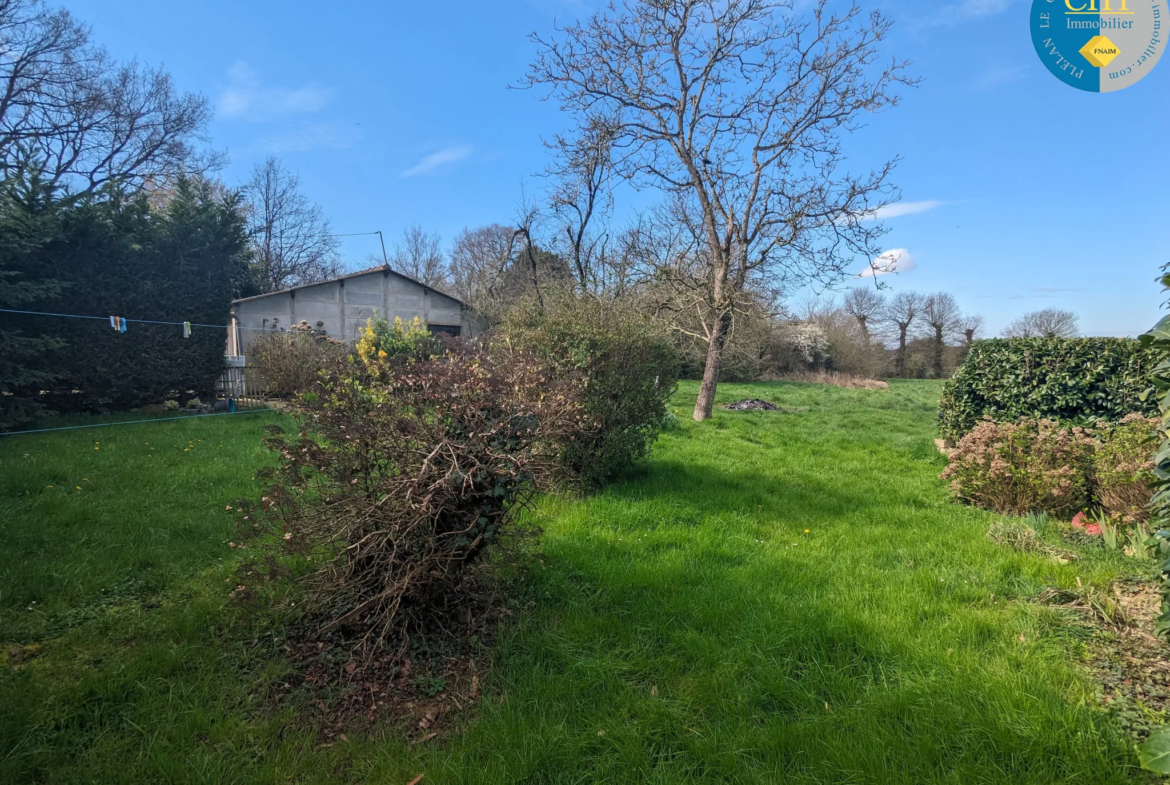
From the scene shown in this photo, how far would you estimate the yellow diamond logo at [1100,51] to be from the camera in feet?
14.2

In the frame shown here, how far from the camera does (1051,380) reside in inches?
230

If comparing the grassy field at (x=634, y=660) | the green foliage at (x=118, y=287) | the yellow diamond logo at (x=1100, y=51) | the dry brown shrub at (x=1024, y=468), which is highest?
the yellow diamond logo at (x=1100, y=51)

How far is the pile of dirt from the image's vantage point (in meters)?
12.7

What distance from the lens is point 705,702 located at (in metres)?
2.18

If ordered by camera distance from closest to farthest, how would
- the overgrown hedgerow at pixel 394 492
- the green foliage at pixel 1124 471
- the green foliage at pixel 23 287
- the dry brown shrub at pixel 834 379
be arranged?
the overgrown hedgerow at pixel 394 492 < the green foliage at pixel 1124 471 < the green foliage at pixel 23 287 < the dry brown shrub at pixel 834 379

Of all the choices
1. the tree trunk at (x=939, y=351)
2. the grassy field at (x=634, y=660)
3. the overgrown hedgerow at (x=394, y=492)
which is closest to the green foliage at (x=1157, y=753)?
the grassy field at (x=634, y=660)

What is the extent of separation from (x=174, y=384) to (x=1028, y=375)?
1425 cm

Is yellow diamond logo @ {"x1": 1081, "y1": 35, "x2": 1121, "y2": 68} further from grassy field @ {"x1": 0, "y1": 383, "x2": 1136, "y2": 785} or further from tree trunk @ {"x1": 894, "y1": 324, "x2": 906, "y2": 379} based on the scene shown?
tree trunk @ {"x1": 894, "y1": 324, "x2": 906, "y2": 379}

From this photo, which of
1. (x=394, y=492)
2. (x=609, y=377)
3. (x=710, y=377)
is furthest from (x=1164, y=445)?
(x=710, y=377)

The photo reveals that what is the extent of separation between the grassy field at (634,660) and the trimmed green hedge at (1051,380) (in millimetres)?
2374

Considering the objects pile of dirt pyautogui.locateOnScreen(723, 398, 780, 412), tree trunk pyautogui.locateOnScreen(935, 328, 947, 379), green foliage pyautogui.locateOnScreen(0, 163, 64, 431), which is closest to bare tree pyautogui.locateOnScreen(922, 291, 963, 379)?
tree trunk pyautogui.locateOnScreen(935, 328, 947, 379)

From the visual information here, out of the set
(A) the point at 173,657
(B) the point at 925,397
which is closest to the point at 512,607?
(A) the point at 173,657

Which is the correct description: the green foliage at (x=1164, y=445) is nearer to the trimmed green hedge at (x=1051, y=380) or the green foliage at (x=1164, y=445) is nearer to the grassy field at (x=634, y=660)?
the grassy field at (x=634, y=660)

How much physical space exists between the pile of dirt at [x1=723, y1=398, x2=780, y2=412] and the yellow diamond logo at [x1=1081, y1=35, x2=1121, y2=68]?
8.80 meters
